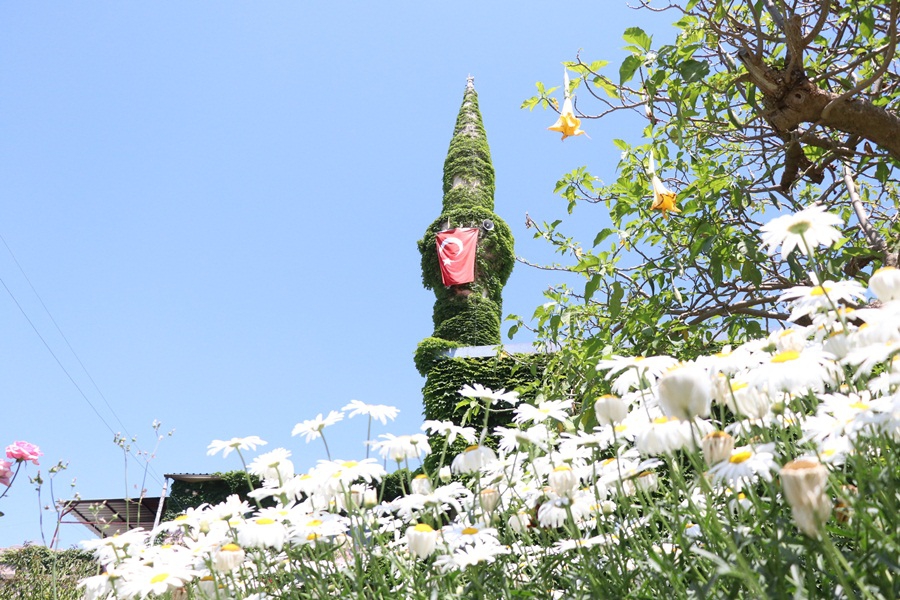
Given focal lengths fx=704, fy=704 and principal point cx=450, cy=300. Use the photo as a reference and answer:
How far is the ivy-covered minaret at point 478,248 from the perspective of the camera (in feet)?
41.2

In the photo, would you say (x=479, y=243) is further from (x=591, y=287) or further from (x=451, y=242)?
(x=591, y=287)

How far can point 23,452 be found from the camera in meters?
3.61

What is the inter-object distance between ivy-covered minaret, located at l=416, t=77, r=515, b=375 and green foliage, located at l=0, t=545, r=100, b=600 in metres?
6.34

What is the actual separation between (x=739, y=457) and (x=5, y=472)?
12.4 feet

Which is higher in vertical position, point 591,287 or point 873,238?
point 873,238

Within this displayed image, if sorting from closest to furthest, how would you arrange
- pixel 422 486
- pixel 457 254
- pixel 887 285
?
pixel 887 285, pixel 422 486, pixel 457 254

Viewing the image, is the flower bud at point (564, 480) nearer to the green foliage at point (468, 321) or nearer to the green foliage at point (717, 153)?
the green foliage at point (717, 153)

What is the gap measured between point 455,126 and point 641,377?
49.4 ft

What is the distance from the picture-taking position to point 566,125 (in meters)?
3.30

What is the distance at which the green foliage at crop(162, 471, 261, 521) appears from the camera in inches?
526

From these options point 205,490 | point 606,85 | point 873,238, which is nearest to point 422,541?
point 606,85

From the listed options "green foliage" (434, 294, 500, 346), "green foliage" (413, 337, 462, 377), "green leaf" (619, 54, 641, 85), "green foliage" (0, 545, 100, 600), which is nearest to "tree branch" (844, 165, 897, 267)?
"green leaf" (619, 54, 641, 85)

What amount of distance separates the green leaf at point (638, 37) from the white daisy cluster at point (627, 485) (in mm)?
1197

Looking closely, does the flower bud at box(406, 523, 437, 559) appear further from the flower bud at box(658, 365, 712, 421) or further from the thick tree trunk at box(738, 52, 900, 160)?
the thick tree trunk at box(738, 52, 900, 160)
